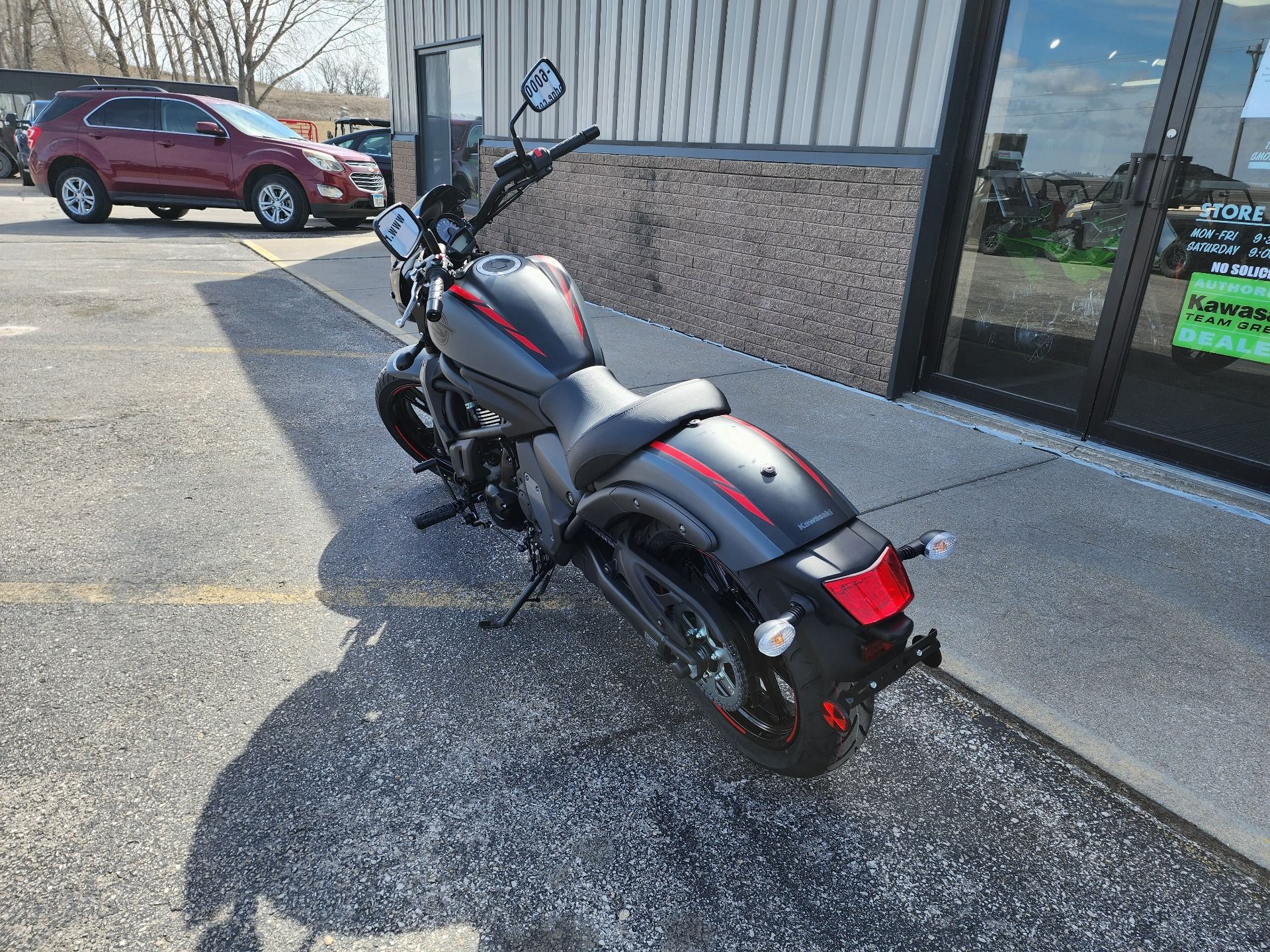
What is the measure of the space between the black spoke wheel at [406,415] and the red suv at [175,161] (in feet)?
35.0

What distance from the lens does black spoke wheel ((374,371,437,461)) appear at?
3904 millimetres

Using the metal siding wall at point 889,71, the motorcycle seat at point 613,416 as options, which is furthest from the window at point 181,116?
the motorcycle seat at point 613,416

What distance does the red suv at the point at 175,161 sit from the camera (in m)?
12.5

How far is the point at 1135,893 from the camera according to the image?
2.06 metres

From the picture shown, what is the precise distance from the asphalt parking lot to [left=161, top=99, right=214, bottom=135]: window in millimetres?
11113

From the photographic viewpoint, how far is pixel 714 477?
2.13 m

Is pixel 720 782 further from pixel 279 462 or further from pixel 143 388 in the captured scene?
pixel 143 388

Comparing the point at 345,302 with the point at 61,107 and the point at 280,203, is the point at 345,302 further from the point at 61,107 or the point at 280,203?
the point at 61,107

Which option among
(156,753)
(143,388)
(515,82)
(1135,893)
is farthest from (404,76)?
(1135,893)

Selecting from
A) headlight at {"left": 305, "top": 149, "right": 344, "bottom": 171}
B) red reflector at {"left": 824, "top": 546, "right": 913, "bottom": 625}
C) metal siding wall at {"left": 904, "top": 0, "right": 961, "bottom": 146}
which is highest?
metal siding wall at {"left": 904, "top": 0, "right": 961, "bottom": 146}

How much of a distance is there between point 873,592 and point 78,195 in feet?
48.8

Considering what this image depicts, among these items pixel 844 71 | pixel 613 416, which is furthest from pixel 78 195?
pixel 613 416

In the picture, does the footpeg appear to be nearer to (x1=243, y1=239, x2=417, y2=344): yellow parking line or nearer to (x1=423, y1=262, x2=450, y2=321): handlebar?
(x1=423, y1=262, x2=450, y2=321): handlebar

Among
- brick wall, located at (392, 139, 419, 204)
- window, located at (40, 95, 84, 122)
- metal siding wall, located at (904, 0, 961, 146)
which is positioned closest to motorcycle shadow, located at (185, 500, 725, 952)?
metal siding wall, located at (904, 0, 961, 146)
